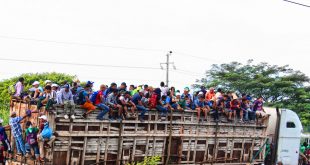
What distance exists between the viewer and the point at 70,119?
12711 millimetres

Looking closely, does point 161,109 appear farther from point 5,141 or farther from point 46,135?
point 5,141

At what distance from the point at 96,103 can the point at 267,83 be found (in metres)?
31.0

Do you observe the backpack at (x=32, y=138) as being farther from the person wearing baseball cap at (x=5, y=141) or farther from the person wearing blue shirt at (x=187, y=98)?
the person wearing blue shirt at (x=187, y=98)

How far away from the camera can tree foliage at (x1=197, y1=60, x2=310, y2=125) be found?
135 ft

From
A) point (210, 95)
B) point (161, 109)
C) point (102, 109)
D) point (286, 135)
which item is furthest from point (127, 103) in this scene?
point (286, 135)

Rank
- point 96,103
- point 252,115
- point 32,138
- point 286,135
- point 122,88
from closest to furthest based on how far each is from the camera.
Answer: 1. point 32,138
2. point 96,103
3. point 122,88
4. point 252,115
5. point 286,135

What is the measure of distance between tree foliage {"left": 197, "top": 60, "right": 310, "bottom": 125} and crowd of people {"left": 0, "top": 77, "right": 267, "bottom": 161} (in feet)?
84.3

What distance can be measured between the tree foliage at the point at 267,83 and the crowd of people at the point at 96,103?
2571 centimetres

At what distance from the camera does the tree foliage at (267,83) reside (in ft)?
135

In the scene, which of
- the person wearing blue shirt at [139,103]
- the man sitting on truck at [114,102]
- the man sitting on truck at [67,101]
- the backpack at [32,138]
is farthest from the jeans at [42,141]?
the person wearing blue shirt at [139,103]

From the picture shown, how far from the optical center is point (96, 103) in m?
13.3

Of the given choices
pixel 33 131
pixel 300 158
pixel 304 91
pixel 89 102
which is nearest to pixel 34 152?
pixel 33 131

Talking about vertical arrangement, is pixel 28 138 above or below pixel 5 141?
above

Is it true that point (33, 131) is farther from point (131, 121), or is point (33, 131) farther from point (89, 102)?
point (131, 121)
